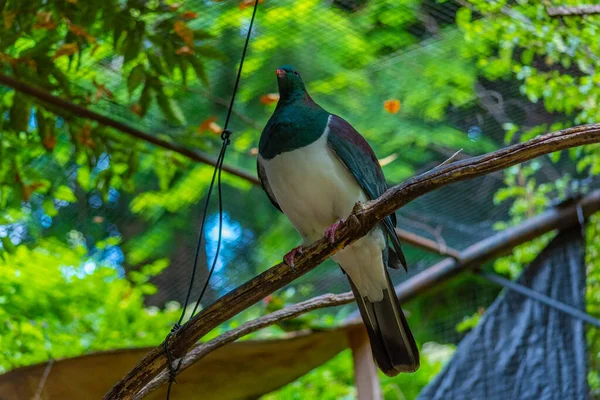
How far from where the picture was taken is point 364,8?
283 cm

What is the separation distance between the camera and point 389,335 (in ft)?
7.00

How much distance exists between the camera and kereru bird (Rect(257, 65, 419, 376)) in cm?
203

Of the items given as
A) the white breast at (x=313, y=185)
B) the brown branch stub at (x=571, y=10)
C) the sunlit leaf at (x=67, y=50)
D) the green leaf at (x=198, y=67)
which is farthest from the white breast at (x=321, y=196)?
the brown branch stub at (x=571, y=10)

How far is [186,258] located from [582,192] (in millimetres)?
1830

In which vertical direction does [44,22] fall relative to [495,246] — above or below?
above

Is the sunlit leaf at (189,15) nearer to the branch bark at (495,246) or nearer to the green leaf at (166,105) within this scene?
the green leaf at (166,105)

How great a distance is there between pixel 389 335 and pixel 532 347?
4.27 ft

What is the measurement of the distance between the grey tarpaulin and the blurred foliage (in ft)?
0.55

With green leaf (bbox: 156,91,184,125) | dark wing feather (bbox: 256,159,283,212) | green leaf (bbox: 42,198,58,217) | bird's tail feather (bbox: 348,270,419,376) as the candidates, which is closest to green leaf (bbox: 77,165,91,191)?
green leaf (bbox: 42,198,58,217)

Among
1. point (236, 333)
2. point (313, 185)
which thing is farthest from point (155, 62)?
point (236, 333)

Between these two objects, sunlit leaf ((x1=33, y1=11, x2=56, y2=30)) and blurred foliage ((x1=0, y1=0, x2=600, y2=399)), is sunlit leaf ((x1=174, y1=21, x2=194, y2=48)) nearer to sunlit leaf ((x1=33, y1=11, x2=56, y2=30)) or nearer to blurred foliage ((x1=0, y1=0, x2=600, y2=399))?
blurred foliage ((x1=0, y1=0, x2=600, y2=399))

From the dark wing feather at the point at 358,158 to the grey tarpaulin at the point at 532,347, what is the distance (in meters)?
1.23

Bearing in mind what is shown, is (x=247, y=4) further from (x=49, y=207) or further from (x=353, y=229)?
(x=353, y=229)

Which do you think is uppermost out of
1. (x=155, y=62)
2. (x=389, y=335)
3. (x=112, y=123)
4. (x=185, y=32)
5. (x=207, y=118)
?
(x=185, y=32)
